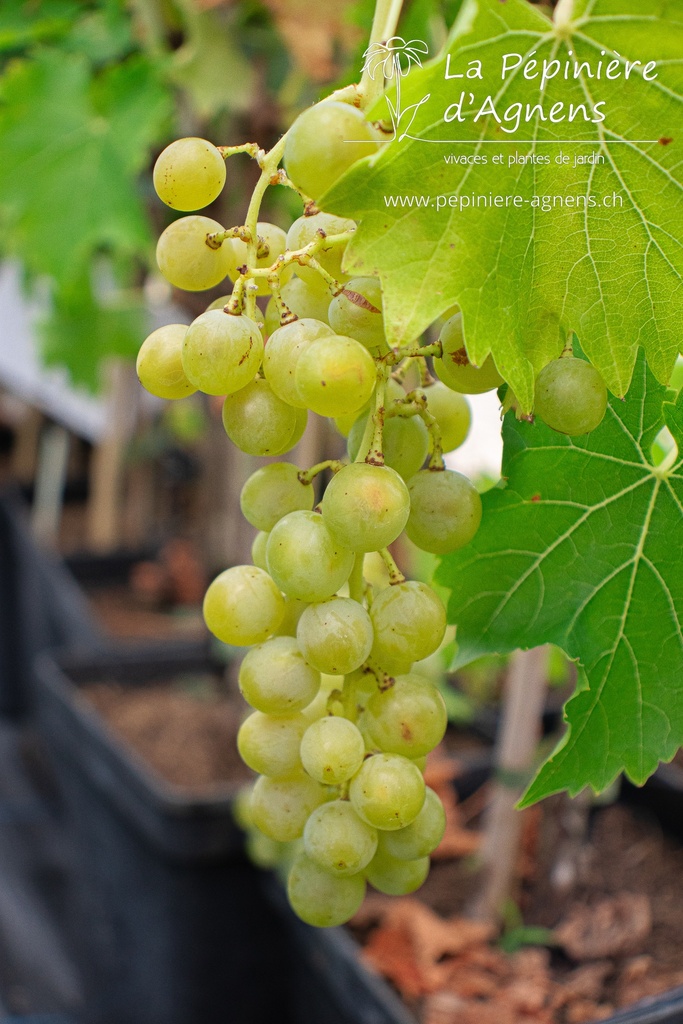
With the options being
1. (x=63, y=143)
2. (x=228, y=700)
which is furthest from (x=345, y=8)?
(x=228, y=700)

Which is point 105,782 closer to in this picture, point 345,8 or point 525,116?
point 345,8

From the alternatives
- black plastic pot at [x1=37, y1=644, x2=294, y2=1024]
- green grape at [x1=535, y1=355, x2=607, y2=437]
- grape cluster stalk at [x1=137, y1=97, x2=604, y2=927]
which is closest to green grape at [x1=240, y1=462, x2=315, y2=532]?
grape cluster stalk at [x1=137, y1=97, x2=604, y2=927]

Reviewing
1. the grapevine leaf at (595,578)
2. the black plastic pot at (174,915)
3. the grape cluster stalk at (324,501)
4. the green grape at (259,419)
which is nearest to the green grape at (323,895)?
the grape cluster stalk at (324,501)

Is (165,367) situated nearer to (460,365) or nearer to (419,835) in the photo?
(460,365)

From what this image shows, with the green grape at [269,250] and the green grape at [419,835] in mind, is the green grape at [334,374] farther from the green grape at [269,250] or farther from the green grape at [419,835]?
the green grape at [419,835]

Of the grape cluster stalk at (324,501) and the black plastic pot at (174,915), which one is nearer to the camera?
the grape cluster stalk at (324,501)

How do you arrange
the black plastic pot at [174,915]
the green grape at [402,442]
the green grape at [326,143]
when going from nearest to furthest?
A: the green grape at [326,143] < the green grape at [402,442] < the black plastic pot at [174,915]

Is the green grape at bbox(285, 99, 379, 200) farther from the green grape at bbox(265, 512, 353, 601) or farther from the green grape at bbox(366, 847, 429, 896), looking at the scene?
the green grape at bbox(366, 847, 429, 896)
